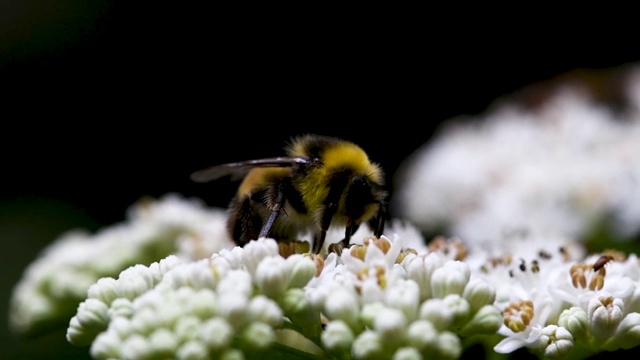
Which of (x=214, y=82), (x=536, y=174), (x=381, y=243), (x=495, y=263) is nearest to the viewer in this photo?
(x=381, y=243)

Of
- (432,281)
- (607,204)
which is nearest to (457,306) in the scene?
(432,281)

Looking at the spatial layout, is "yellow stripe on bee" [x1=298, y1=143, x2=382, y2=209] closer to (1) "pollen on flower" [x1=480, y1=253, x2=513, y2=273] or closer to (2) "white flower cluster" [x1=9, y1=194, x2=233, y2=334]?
(1) "pollen on flower" [x1=480, y1=253, x2=513, y2=273]

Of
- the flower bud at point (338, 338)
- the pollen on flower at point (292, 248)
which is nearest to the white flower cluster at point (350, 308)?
the flower bud at point (338, 338)

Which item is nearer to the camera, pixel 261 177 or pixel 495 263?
pixel 495 263

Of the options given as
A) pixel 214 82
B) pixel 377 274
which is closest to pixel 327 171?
pixel 377 274

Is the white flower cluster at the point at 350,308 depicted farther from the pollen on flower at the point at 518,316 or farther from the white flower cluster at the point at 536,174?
the white flower cluster at the point at 536,174

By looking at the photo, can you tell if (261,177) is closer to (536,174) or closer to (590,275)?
(590,275)
